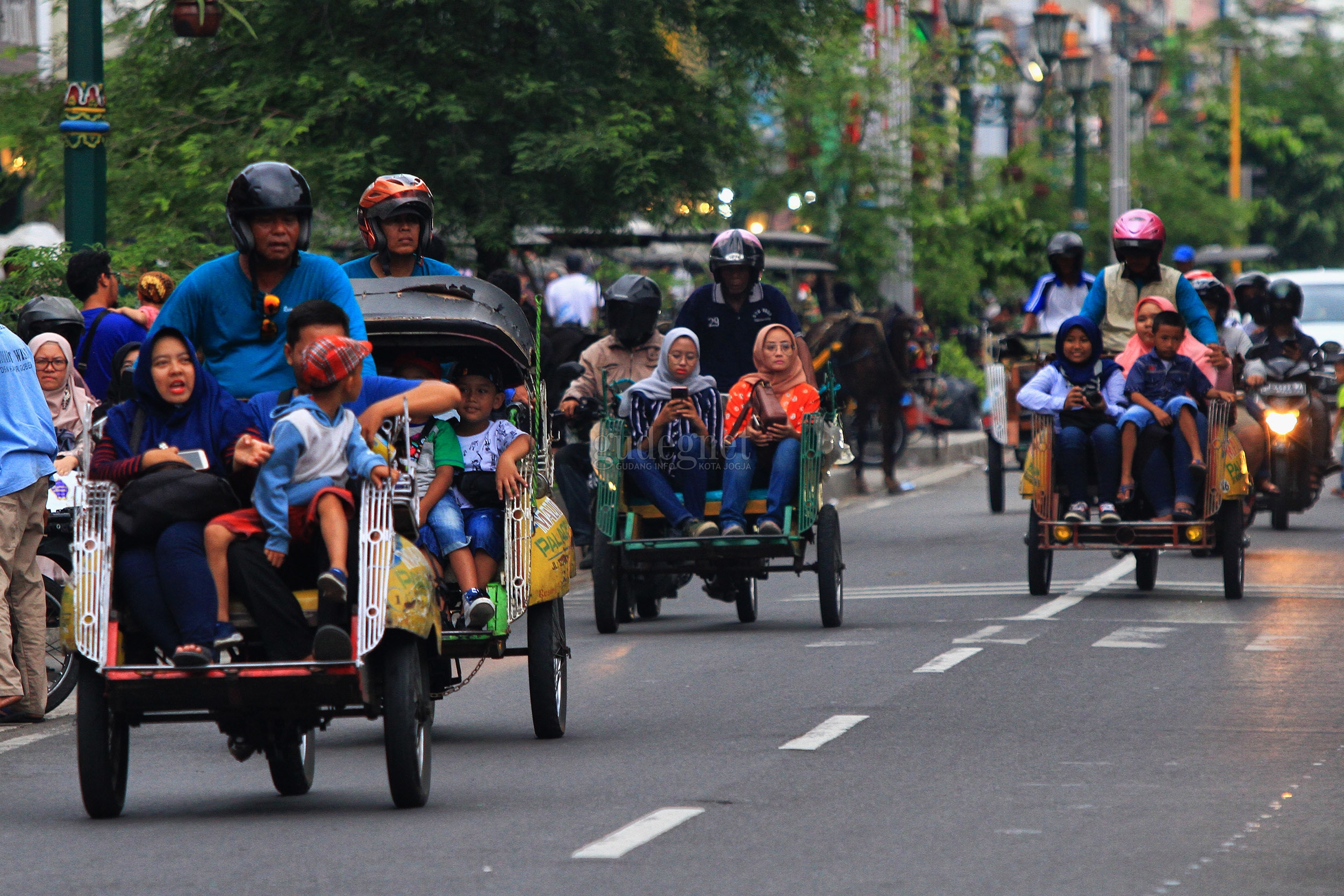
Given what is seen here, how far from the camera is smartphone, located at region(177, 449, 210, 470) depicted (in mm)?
7492

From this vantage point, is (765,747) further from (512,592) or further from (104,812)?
(104,812)

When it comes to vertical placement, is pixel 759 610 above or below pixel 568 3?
below

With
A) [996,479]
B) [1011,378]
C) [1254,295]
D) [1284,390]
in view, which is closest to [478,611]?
[1284,390]

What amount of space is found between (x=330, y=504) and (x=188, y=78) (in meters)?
12.7

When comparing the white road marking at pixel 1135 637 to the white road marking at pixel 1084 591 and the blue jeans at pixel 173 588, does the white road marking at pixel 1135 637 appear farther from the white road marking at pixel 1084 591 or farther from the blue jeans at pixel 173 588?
Result: the blue jeans at pixel 173 588

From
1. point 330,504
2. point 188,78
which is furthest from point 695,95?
point 330,504

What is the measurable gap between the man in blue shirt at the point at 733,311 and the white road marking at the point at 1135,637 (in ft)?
7.77

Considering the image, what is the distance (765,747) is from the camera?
29.6ft

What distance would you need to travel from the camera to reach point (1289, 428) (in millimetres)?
19438

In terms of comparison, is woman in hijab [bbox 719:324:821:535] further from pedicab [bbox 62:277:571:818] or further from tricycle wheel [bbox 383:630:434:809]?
tricycle wheel [bbox 383:630:434:809]

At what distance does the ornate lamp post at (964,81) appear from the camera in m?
33.8

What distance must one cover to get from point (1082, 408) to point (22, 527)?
682 cm

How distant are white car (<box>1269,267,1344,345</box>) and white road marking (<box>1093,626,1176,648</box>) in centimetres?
1588

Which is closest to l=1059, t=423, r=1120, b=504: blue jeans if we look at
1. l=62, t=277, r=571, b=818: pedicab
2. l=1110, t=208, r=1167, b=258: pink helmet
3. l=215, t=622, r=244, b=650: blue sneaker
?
l=1110, t=208, r=1167, b=258: pink helmet
